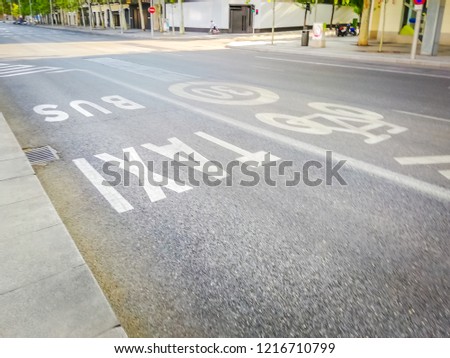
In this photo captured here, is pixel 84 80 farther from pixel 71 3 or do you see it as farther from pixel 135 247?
pixel 71 3

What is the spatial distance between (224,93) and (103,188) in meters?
5.98

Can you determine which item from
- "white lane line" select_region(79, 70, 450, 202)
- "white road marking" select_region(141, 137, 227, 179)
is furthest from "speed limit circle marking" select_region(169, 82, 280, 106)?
"white road marking" select_region(141, 137, 227, 179)

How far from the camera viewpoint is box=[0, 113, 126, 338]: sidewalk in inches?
81.4

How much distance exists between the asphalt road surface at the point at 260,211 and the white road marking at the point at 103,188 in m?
0.02

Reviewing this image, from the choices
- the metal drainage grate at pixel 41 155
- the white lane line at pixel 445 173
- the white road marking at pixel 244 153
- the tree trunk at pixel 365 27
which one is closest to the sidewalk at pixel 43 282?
the metal drainage grate at pixel 41 155

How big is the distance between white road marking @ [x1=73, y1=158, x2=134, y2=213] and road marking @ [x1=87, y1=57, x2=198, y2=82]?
729cm

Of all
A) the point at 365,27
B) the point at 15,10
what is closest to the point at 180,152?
the point at 365,27

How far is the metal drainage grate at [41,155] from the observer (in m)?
5.00

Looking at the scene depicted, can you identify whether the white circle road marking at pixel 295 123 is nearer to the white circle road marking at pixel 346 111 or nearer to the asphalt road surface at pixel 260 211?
the asphalt road surface at pixel 260 211

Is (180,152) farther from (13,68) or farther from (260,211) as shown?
(13,68)

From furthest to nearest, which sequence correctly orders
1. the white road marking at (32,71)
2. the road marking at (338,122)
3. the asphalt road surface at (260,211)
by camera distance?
the white road marking at (32,71) < the road marking at (338,122) < the asphalt road surface at (260,211)

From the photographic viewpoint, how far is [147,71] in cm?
1336

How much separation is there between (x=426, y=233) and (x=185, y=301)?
2.25 m

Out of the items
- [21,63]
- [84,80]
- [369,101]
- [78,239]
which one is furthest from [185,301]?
[21,63]
